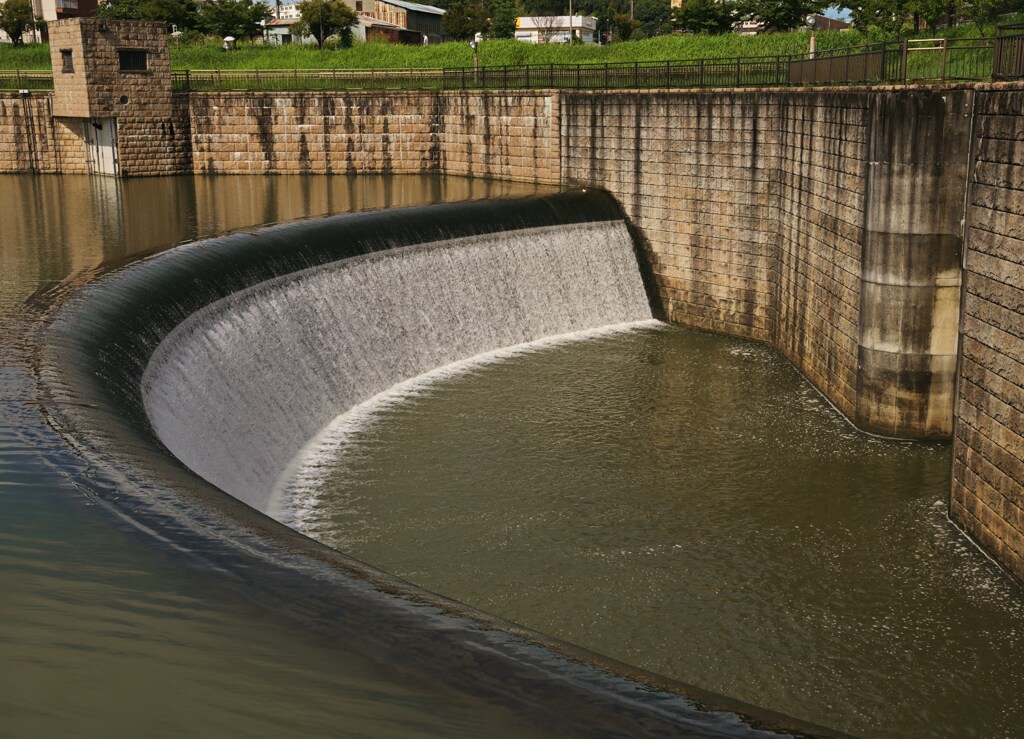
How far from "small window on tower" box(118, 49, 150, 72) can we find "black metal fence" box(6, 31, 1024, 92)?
75.2 inches

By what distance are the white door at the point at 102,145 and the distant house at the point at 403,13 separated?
42527 millimetres

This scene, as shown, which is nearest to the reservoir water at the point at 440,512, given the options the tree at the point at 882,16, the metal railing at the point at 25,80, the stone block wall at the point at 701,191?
the stone block wall at the point at 701,191

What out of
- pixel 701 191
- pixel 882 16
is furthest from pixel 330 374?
pixel 882 16

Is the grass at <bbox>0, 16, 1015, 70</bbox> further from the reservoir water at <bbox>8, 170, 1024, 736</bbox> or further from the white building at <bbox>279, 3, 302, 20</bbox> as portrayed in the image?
the white building at <bbox>279, 3, 302, 20</bbox>

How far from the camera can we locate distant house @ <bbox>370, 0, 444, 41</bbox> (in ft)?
266

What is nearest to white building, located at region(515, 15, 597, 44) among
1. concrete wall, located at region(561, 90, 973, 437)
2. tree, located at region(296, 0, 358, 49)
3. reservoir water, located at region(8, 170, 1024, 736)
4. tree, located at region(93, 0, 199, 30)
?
tree, located at region(296, 0, 358, 49)

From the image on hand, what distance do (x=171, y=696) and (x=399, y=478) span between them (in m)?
9.43

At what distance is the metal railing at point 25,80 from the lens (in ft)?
150

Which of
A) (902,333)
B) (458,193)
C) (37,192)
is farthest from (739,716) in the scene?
(37,192)

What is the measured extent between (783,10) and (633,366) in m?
33.3

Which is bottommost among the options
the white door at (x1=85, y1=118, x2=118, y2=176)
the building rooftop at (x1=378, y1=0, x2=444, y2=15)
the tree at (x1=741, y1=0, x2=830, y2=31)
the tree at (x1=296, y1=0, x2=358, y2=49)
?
the white door at (x1=85, y1=118, x2=118, y2=176)

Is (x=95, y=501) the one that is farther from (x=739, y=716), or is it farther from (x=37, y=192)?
(x=37, y=192)

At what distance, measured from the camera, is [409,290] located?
22.5m

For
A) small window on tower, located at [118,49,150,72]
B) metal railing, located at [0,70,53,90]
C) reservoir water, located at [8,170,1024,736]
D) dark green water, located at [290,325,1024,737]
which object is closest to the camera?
reservoir water, located at [8,170,1024,736]
